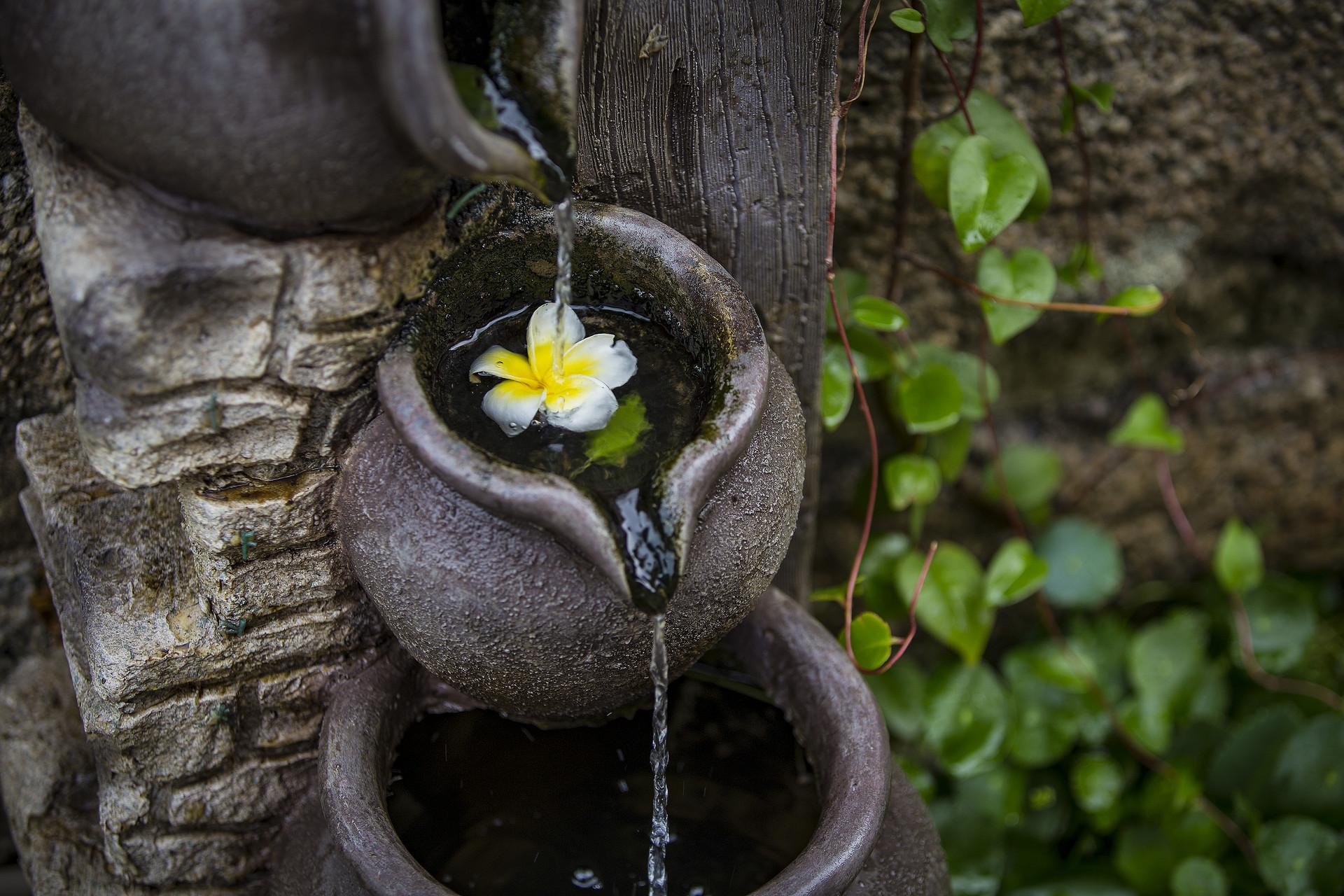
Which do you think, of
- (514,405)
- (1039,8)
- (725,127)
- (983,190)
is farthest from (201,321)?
(1039,8)

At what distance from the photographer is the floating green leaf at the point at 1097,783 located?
8.20ft

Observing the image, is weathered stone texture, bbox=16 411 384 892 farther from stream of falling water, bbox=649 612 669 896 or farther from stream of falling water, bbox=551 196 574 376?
stream of falling water, bbox=649 612 669 896

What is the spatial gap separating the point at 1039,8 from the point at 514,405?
3.27 feet

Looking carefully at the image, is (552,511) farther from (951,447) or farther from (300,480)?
(951,447)

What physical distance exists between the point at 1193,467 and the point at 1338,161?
2.52 feet

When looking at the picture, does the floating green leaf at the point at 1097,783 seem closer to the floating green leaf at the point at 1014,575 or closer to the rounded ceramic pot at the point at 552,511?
the floating green leaf at the point at 1014,575

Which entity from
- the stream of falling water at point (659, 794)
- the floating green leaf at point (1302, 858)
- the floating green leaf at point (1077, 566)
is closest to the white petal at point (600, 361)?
the stream of falling water at point (659, 794)

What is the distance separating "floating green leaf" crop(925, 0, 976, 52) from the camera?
5.34 ft

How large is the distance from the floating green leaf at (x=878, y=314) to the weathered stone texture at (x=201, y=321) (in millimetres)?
744

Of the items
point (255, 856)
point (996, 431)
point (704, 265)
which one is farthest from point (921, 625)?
point (255, 856)

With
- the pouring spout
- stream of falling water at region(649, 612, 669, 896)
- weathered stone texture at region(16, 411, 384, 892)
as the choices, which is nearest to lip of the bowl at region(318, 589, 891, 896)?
weathered stone texture at region(16, 411, 384, 892)

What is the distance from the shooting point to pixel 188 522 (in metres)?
1.41

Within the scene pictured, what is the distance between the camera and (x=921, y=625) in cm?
250

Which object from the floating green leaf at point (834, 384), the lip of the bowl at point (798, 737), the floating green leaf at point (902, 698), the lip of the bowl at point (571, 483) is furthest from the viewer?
the floating green leaf at point (902, 698)
